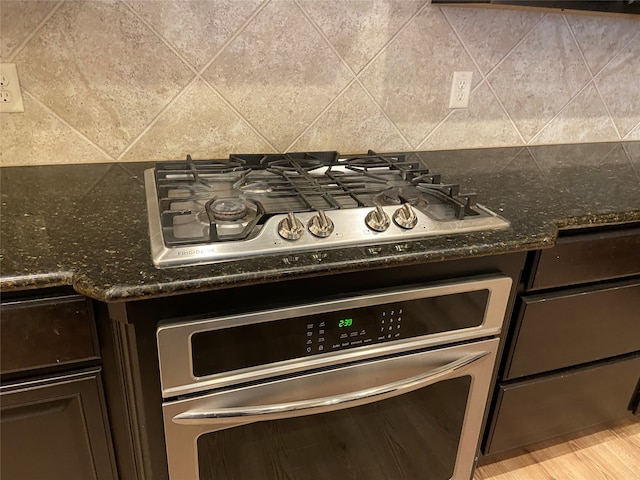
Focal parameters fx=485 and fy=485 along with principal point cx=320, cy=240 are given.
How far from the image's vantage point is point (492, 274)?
964 mm

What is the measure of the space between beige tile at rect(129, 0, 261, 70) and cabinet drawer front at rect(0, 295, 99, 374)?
71cm

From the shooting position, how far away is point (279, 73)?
1283mm

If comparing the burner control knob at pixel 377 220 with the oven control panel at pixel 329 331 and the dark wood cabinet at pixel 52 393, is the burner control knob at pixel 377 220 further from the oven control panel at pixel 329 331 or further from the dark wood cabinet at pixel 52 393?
the dark wood cabinet at pixel 52 393

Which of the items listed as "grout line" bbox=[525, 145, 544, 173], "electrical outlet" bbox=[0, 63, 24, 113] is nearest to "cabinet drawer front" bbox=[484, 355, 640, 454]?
"grout line" bbox=[525, 145, 544, 173]

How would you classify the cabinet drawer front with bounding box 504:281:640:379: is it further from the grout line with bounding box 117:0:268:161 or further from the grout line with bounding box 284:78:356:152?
the grout line with bounding box 117:0:268:161

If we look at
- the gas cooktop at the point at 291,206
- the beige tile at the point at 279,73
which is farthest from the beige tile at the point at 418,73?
the gas cooktop at the point at 291,206

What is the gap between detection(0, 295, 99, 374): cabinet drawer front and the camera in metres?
0.75

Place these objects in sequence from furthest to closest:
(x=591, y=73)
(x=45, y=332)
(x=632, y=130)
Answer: (x=632, y=130), (x=591, y=73), (x=45, y=332)

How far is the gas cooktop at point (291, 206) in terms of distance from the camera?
81 cm

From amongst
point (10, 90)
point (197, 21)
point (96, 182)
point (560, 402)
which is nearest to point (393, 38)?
point (197, 21)

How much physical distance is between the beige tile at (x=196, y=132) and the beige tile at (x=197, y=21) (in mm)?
81

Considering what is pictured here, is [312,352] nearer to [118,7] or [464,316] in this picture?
[464,316]

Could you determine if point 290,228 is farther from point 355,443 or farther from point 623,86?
point 623,86

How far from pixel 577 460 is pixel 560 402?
329 mm
